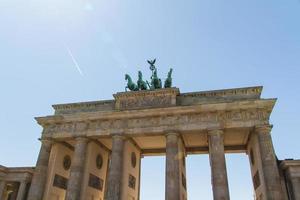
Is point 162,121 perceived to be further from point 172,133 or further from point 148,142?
point 148,142

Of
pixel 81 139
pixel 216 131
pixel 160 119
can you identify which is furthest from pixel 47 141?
pixel 216 131

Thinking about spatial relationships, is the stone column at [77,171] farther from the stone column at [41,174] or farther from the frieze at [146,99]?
the frieze at [146,99]

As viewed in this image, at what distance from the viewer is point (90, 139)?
28078 millimetres

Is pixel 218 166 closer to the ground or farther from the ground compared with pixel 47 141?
closer to the ground

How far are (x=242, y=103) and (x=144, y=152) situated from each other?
43.7 ft

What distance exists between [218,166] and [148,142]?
9407mm

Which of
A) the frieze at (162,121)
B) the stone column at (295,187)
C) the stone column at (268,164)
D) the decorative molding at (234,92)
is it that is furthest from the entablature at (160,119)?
the stone column at (295,187)

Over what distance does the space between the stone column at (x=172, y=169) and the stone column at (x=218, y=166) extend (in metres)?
2.94

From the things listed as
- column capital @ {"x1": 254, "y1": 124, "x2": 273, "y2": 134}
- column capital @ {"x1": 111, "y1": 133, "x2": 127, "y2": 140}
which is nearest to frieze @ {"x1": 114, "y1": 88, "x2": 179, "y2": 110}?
column capital @ {"x1": 111, "y1": 133, "x2": 127, "y2": 140}

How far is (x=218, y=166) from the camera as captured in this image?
23.0 meters

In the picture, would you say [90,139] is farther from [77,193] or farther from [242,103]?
[242,103]

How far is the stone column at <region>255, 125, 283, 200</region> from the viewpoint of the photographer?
68.9ft

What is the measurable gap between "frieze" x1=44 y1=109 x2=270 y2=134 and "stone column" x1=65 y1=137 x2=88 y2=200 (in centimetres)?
139

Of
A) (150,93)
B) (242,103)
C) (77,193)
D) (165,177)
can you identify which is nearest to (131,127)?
(150,93)
